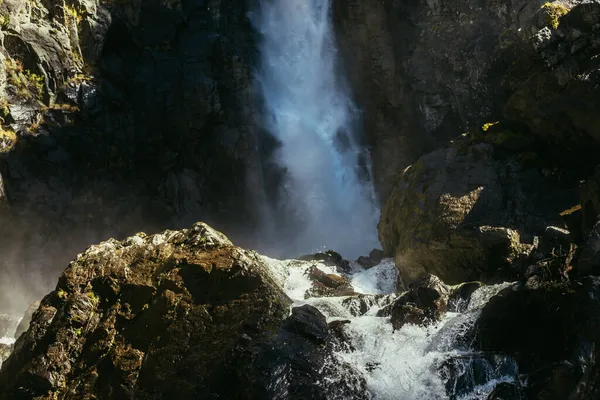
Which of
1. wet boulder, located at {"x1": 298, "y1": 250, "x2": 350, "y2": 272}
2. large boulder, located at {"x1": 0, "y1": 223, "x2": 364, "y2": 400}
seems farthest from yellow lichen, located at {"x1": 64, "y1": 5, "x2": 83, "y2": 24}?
large boulder, located at {"x1": 0, "y1": 223, "x2": 364, "y2": 400}

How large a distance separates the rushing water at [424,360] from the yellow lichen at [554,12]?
34.5 ft

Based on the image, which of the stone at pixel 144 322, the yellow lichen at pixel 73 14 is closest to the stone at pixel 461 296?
the stone at pixel 144 322

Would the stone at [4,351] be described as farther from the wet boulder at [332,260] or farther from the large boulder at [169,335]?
the wet boulder at [332,260]

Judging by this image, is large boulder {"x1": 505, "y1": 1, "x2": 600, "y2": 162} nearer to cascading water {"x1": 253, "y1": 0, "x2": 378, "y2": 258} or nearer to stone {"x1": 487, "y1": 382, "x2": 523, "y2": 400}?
stone {"x1": 487, "y1": 382, "x2": 523, "y2": 400}

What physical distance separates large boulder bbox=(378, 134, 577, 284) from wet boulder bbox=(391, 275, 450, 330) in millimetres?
3096

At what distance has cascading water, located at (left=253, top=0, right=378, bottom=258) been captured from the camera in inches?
1192

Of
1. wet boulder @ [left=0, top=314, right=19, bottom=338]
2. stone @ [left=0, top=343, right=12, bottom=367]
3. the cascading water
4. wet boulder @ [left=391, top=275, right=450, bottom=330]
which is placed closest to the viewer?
wet boulder @ [left=391, top=275, right=450, bottom=330]

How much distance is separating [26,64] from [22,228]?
7400 mm

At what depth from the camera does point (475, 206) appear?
16.2 meters

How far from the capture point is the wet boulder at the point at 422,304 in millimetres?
10352

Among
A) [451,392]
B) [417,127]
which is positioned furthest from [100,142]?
[451,392]

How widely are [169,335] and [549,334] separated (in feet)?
19.6

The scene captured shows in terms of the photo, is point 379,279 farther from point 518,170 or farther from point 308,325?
point 308,325

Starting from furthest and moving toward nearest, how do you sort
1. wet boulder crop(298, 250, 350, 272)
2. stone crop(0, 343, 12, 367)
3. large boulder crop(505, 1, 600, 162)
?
wet boulder crop(298, 250, 350, 272)
large boulder crop(505, 1, 600, 162)
stone crop(0, 343, 12, 367)
